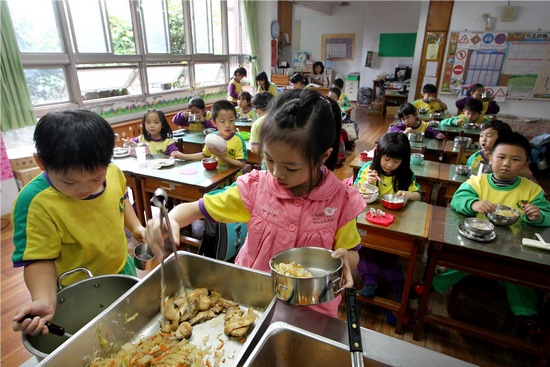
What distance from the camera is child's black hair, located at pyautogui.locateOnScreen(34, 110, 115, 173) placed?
1018 mm

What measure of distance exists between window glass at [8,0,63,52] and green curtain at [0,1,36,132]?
11.1 inches

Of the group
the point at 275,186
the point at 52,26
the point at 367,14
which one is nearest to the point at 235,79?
the point at 52,26

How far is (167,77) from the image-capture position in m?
6.58

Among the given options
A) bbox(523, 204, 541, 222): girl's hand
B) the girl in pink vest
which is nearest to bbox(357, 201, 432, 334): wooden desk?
bbox(523, 204, 541, 222): girl's hand

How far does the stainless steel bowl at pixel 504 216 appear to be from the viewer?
6.38ft

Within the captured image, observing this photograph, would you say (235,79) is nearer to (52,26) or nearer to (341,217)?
(52,26)

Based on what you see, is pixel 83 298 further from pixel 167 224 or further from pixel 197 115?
pixel 197 115

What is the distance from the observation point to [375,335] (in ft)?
3.17

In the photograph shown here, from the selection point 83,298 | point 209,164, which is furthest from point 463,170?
point 83,298

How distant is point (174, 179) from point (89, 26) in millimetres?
3714

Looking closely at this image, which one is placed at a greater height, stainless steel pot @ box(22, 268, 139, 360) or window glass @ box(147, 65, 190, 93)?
window glass @ box(147, 65, 190, 93)

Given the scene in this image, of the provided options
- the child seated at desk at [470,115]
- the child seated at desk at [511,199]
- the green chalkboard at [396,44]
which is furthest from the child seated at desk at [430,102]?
the green chalkboard at [396,44]

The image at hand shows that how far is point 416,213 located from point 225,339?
167cm

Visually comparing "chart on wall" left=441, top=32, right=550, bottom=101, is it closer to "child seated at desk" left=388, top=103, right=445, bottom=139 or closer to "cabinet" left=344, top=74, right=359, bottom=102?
"child seated at desk" left=388, top=103, right=445, bottom=139
